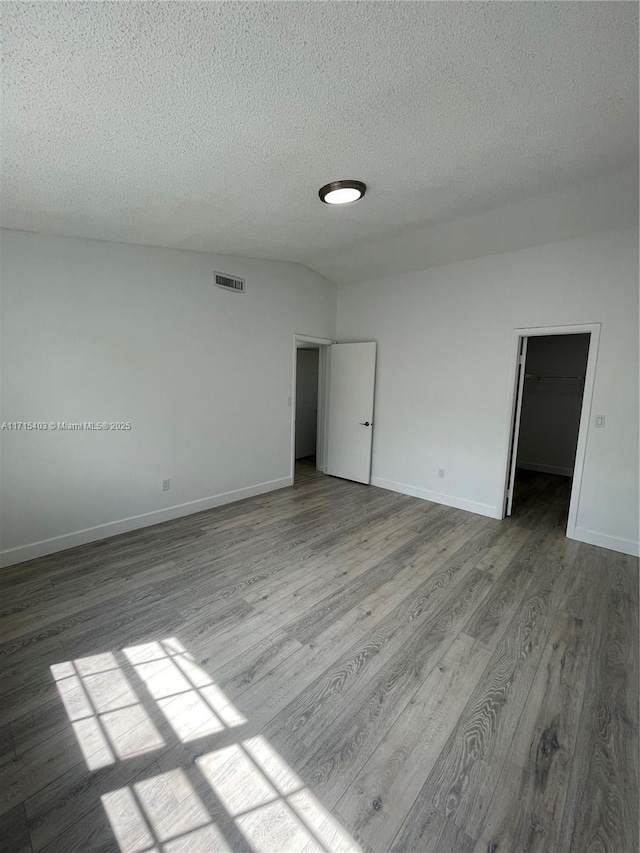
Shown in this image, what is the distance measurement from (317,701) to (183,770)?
2.00 feet

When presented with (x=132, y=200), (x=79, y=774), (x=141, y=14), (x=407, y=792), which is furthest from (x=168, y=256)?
(x=407, y=792)

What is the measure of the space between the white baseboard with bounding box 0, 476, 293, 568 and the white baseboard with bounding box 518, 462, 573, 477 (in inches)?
180

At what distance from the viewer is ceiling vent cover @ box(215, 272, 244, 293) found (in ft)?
12.5

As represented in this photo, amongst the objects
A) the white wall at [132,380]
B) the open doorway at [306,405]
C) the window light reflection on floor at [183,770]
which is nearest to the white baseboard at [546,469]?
the open doorway at [306,405]

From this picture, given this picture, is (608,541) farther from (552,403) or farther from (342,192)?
(342,192)

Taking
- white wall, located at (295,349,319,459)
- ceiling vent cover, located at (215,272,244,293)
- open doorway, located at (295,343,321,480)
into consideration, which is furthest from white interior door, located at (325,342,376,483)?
ceiling vent cover, located at (215,272,244,293)

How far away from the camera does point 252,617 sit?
227cm

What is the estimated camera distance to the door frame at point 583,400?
10.8 ft

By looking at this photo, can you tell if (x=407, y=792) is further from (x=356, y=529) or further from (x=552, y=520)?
(x=552, y=520)

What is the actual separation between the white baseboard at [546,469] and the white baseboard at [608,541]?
2679 millimetres

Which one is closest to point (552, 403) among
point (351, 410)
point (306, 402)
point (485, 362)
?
point (485, 362)

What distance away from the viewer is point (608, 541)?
333cm

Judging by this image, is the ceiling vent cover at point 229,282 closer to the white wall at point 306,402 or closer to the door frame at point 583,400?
the white wall at point 306,402

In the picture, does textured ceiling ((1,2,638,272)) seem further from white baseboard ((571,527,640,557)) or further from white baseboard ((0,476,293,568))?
white baseboard ((571,527,640,557))
